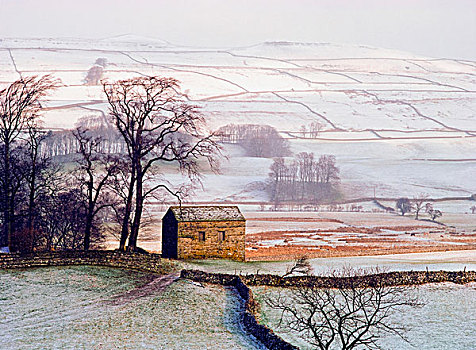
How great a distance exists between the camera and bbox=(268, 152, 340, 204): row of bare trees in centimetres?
11081

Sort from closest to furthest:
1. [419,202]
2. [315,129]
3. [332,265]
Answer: [332,265] < [419,202] < [315,129]

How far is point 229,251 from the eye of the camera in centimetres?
4172

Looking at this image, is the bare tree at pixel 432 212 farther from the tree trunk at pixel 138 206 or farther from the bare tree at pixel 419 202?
the tree trunk at pixel 138 206

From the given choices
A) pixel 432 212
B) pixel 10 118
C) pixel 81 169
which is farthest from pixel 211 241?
pixel 432 212

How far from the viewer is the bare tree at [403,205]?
97.0 meters

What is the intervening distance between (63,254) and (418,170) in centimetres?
10449

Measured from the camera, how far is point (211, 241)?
41.3 metres

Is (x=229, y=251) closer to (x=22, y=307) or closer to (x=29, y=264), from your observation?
(x=29, y=264)

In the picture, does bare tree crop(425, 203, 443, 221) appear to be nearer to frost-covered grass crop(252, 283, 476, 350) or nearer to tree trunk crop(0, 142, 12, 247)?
frost-covered grass crop(252, 283, 476, 350)

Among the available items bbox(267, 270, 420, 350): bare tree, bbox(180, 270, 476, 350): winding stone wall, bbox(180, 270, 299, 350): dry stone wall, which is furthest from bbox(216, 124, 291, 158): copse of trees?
bbox(267, 270, 420, 350): bare tree

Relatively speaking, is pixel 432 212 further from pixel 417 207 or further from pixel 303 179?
pixel 303 179

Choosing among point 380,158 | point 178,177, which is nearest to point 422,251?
point 178,177

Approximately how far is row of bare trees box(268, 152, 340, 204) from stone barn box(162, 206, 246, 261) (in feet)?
203

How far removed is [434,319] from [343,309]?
359cm
